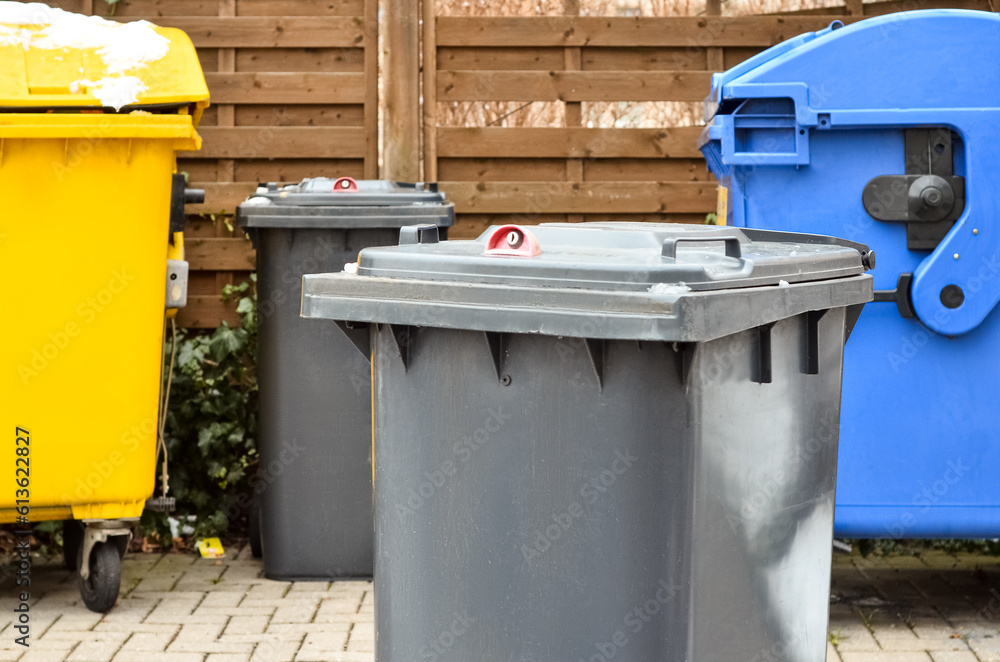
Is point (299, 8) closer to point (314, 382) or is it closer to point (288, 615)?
point (314, 382)

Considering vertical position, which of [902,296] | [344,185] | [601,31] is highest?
[601,31]

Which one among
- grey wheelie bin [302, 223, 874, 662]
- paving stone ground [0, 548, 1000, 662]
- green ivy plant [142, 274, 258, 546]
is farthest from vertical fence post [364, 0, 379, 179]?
grey wheelie bin [302, 223, 874, 662]

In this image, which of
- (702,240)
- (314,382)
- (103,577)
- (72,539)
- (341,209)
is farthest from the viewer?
(72,539)

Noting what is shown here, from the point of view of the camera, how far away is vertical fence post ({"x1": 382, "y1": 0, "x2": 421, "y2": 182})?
4871 mm

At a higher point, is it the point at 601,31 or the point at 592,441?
the point at 601,31

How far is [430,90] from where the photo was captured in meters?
4.91

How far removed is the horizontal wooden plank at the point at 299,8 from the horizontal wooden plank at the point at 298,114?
409mm

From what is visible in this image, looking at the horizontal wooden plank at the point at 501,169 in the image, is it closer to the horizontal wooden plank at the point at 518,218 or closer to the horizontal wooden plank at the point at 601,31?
the horizontal wooden plank at the point at 518,218

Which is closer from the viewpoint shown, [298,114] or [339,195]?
[339,195]

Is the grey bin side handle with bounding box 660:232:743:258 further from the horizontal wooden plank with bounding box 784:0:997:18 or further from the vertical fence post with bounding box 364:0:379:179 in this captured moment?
the horizontal wooden plank with bounding box 784:0:997:18

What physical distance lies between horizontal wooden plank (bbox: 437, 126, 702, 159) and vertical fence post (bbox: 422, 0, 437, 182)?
0.04m

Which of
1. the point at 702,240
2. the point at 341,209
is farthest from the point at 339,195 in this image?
the point at 702,240

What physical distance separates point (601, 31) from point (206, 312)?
84.9 inches

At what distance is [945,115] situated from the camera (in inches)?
132
